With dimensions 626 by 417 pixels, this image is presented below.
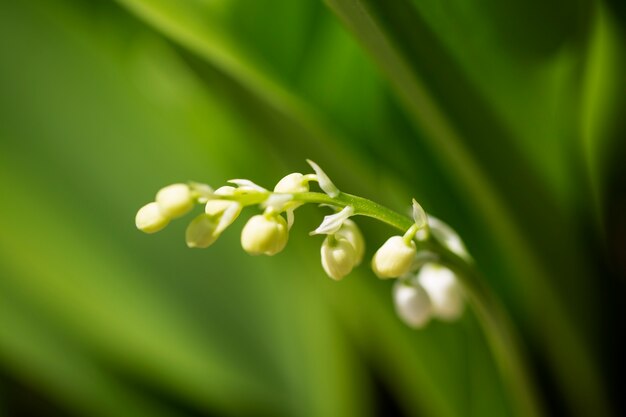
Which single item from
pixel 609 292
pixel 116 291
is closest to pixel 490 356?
pixel 609 292

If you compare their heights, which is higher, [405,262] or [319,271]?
[319,271]

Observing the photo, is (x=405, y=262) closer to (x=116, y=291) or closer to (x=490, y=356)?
(x=490, y=356)

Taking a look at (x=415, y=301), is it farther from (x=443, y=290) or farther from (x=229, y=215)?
(x=229, y=215)

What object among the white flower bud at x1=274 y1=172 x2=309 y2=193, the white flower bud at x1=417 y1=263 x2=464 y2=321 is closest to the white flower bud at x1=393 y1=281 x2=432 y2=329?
the white flower bud at x1=417 y1=263 x2=464 y2=321

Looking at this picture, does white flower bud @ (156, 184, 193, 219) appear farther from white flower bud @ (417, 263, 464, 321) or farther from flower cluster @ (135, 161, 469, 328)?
white flower bud @ (417, 263, 464, 321)

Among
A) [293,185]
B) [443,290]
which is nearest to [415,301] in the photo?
[443,290]

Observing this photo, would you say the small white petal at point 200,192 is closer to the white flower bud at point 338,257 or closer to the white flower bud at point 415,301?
the white flower bud at point 338,257
